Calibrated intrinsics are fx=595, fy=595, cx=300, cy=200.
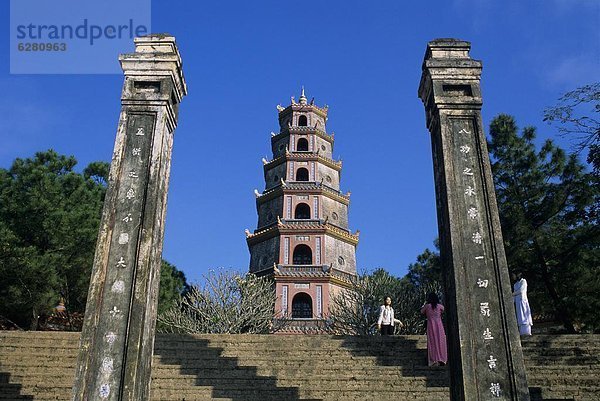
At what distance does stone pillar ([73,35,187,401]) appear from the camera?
18.8 feet

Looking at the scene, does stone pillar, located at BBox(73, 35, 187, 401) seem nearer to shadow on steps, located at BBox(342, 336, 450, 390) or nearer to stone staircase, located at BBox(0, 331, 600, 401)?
stone staircase, located at BBox(0, 331, 600, 401)

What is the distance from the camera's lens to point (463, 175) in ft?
21.5

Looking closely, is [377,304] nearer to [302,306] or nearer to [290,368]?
[302,306]

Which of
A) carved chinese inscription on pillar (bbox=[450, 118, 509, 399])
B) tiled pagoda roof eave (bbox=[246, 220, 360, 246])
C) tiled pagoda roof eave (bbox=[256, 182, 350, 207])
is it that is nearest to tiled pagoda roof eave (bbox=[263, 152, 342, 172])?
tiled pagoda roof eave (bbox=[256, 182, 350, 207])

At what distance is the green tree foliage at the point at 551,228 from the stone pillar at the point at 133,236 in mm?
11234

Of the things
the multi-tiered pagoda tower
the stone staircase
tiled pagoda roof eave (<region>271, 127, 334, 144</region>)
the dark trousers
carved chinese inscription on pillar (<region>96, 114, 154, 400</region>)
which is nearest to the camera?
carved chinese inscription on pillar (<region>96, 114, 154, 400</region>)

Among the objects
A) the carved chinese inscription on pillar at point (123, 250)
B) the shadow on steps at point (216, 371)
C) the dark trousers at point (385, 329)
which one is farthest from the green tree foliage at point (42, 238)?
the carved chinese inscription on pillar at point (123, 250)

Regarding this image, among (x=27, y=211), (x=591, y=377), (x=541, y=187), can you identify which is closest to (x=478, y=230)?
(x=591, y=377)

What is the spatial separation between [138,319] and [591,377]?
20.3ft

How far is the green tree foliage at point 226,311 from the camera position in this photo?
20.3 meters

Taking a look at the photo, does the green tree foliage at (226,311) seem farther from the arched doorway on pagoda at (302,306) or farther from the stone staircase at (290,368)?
the stone staircase at (290,368)

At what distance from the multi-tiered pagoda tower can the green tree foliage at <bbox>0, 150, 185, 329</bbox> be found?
9219 mm

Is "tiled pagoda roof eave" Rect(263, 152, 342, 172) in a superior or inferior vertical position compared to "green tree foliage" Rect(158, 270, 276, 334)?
superior

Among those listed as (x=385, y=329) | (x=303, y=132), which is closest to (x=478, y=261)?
(x=385, y=329)
